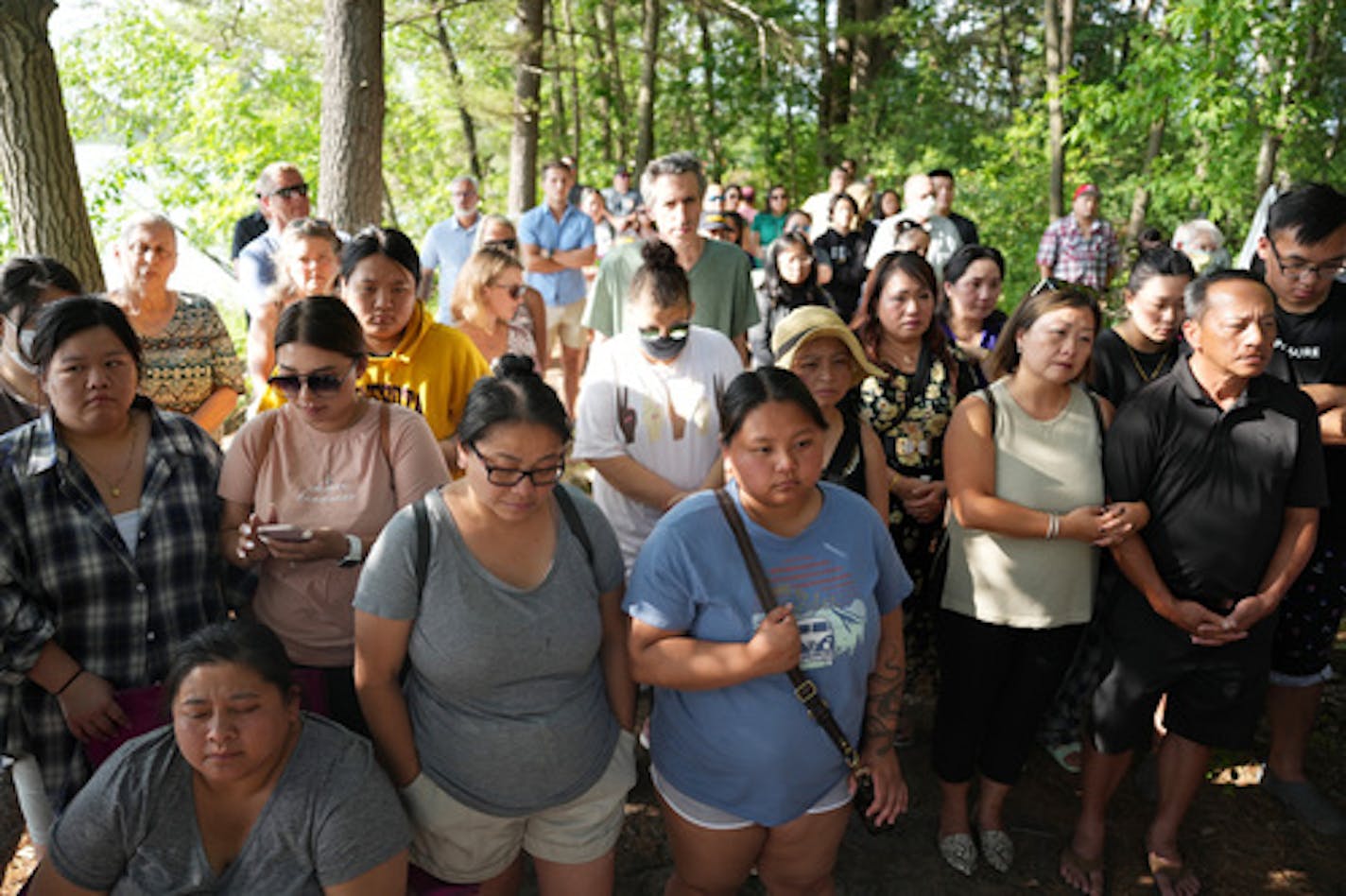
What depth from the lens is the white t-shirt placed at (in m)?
3.22

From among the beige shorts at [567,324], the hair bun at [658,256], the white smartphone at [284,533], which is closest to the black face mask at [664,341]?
the hair bun at [658,256]

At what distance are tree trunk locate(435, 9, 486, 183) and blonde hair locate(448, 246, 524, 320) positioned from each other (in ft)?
31.1

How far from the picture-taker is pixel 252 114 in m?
15.5

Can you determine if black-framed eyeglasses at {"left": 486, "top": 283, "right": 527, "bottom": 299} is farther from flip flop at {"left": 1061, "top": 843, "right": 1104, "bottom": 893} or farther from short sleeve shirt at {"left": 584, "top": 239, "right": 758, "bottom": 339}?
flip flop at {"left": 1061, "top": 843, "right": 1104, "bottom": 893}

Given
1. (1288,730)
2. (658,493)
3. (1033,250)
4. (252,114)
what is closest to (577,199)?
(1033,250)

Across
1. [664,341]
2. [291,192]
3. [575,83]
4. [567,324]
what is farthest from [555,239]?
[575,83]

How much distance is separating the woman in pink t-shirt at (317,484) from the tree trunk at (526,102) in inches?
435

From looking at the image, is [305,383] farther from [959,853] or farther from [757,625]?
[959,853]

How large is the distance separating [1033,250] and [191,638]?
1241 centimetres

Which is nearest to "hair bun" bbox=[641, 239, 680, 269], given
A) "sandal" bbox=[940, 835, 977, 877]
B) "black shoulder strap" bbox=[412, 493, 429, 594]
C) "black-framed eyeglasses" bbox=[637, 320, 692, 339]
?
"black-framed eyeglasses" bbox=[637, 320, 692, 339]

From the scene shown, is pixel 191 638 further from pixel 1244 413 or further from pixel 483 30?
pixel 483 30

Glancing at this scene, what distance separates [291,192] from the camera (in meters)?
5.04

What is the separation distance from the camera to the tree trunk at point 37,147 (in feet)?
14.8

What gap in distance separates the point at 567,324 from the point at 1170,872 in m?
6.07
